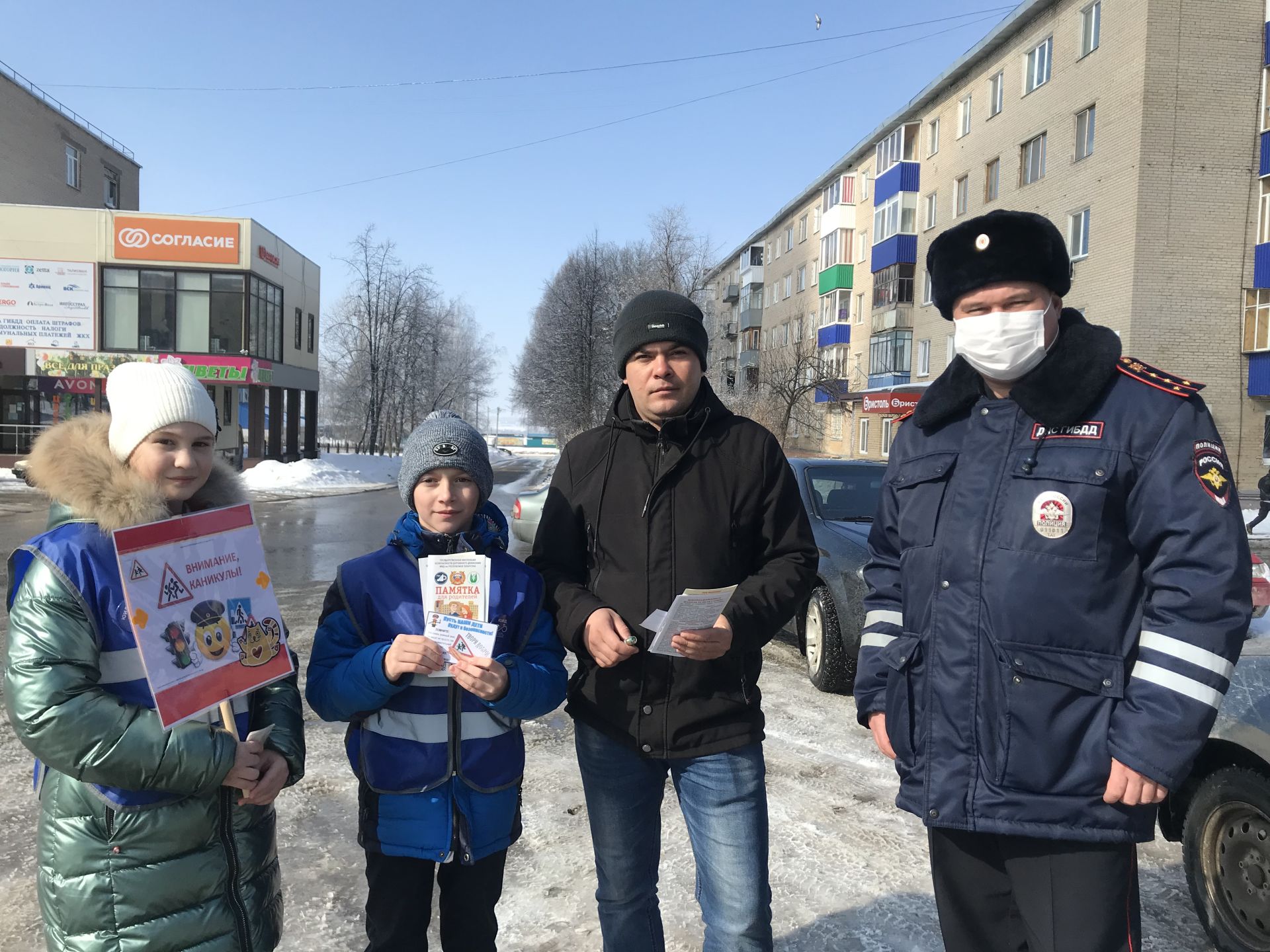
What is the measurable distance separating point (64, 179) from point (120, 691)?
170 feet

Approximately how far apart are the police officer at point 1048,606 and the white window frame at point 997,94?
31501 mm

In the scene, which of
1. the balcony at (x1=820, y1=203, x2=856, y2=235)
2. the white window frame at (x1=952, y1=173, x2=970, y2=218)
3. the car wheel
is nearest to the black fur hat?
the car wheel

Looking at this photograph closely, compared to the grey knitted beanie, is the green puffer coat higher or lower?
lower

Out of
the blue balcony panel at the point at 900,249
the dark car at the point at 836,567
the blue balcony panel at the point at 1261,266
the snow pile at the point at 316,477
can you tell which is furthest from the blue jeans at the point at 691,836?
the blue balcony panel at the point at 900,249

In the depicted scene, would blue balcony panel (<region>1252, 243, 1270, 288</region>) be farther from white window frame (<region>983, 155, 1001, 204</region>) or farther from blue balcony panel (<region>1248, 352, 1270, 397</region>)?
white window frame (<region>983, 155, 1001, 204</region>)

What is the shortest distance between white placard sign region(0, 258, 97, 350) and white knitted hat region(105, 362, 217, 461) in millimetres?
33496

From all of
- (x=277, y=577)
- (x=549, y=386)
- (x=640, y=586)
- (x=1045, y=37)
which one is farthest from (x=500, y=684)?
(x=549, y=386)

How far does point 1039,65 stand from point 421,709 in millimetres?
31037

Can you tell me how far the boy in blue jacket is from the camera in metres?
2.25

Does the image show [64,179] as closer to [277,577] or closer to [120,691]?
[277,577]

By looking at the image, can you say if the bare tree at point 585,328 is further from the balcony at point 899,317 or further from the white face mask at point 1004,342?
the white face mask at point 1004,342

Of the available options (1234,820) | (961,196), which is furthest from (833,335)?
(1234,820)

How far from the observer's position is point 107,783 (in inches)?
72.6

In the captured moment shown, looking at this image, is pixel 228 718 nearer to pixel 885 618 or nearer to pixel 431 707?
pixel 431 707
